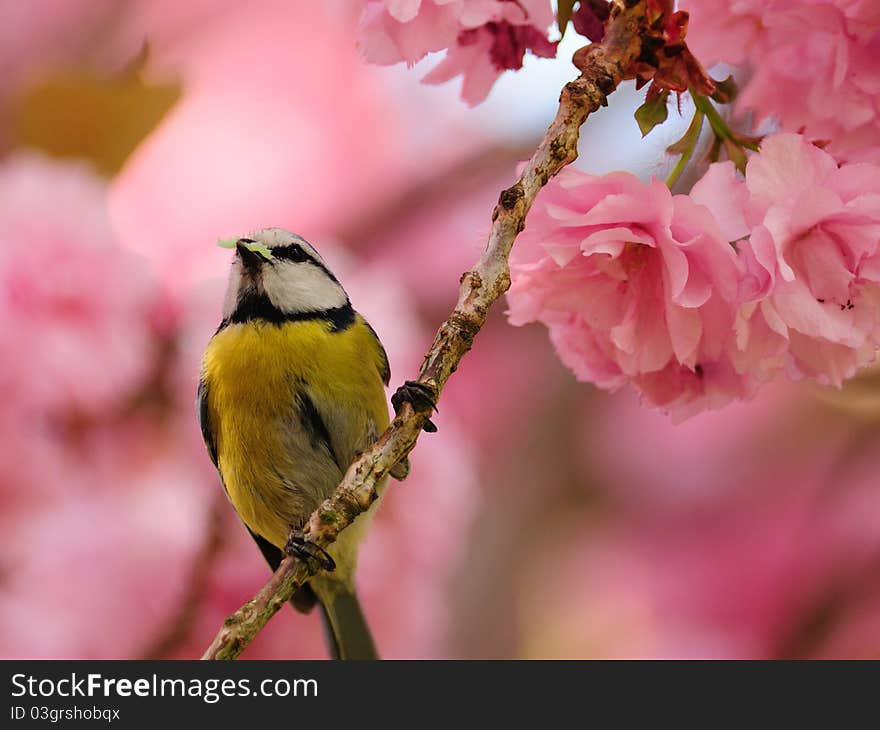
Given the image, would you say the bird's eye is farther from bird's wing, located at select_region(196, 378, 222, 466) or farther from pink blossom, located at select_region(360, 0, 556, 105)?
pink blossom, located at select_region(360, 0, 556, 105)

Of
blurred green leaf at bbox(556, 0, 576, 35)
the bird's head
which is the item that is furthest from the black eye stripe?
blurred green leaf at bbox(556, 0, 576, 35)

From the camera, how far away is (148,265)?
3.13 ft

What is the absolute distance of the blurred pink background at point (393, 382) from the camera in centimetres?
92

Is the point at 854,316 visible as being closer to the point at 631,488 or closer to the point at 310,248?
the point at 310,248

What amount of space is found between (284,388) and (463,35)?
1.17 ft

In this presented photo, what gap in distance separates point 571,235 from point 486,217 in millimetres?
656

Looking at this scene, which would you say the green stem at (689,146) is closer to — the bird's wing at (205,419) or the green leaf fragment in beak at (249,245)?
the green leaf fragment in beak at (249,245)

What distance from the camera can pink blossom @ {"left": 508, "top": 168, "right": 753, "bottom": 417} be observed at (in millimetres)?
459

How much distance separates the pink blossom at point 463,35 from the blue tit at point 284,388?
0.99ft

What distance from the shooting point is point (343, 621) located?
3.27 ft

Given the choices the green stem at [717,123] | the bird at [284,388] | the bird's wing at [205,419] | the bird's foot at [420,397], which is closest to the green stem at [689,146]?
the green stem at [717,123]

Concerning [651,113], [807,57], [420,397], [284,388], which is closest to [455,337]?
[420,397]

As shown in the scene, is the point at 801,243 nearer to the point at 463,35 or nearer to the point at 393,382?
the point at 463,35
